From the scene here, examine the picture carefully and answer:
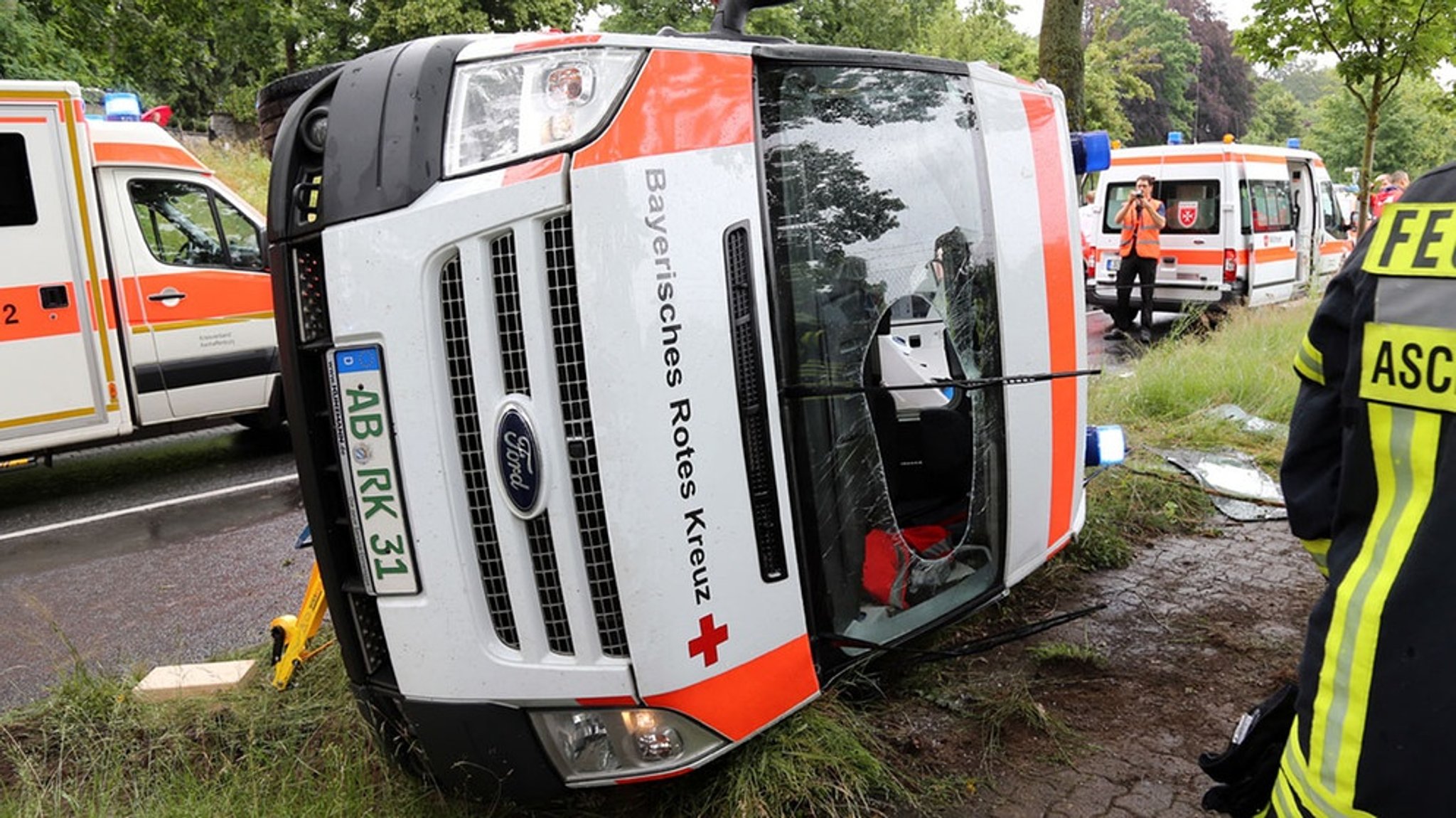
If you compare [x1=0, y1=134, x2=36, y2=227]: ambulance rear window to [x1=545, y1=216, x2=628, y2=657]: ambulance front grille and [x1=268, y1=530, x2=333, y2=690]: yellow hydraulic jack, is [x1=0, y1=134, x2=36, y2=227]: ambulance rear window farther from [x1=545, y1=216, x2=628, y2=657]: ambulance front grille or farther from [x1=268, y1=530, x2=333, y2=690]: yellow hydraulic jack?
[x1=545, y1=216, x2=628, y2=657]: ambulance front grille

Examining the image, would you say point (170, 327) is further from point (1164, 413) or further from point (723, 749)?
point (1164, 413)

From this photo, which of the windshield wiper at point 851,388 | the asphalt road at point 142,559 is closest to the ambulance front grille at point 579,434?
the windshield wiper at point 851,388

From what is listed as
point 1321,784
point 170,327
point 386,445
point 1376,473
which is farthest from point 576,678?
point 170,327

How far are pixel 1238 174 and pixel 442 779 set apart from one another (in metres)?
12.1

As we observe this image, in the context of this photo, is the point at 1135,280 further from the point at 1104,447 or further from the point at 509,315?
the point at 509,315

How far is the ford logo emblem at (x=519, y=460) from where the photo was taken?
204cm

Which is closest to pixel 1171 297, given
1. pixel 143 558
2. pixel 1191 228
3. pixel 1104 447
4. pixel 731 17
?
pixel 1191 228

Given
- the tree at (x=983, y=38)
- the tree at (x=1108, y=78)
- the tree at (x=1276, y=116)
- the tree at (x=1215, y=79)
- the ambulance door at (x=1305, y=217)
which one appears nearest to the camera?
the ambulance door at (x=1305, y=217)

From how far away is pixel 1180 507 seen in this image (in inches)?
195

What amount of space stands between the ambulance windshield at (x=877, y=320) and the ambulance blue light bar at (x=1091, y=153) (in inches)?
43.9

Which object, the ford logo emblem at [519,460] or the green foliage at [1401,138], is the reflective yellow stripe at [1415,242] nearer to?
the ford logo emblem at [519,460]

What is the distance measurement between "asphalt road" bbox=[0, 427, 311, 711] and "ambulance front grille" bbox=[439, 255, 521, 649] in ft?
6.23

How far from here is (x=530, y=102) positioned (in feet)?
6.74

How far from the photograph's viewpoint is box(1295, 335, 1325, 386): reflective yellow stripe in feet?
5.12
